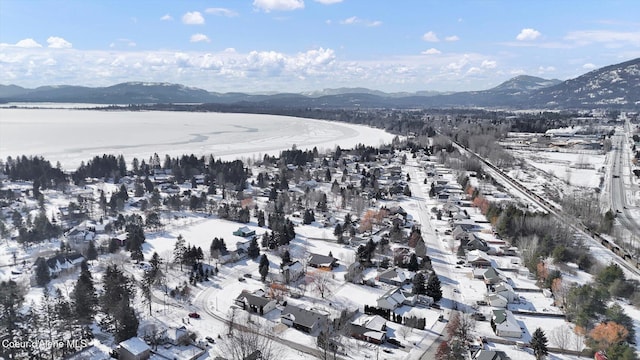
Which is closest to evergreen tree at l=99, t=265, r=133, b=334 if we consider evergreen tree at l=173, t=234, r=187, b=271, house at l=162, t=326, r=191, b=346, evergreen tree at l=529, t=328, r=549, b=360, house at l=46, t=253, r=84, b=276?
house at l=162, t=326, r=191, b=346

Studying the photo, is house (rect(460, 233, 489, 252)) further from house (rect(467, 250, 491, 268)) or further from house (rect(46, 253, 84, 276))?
house (rect(46, 253, 84, 276))

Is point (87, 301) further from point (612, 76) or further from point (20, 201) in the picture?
point (612, 76)

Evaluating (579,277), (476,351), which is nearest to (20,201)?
(476,351)

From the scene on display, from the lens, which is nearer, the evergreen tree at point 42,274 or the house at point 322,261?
the evergreen tree at point 42,274

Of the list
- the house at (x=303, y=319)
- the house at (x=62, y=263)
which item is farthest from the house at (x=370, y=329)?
the house at (x=62, y=263)

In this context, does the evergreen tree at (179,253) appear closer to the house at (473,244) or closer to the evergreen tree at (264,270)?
the evergreen tree at (264,270)

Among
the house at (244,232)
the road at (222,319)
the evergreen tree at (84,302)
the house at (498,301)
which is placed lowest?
the road at (222,319)

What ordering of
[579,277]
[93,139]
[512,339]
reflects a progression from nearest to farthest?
[512,339]
[579,277]
[93,139]
